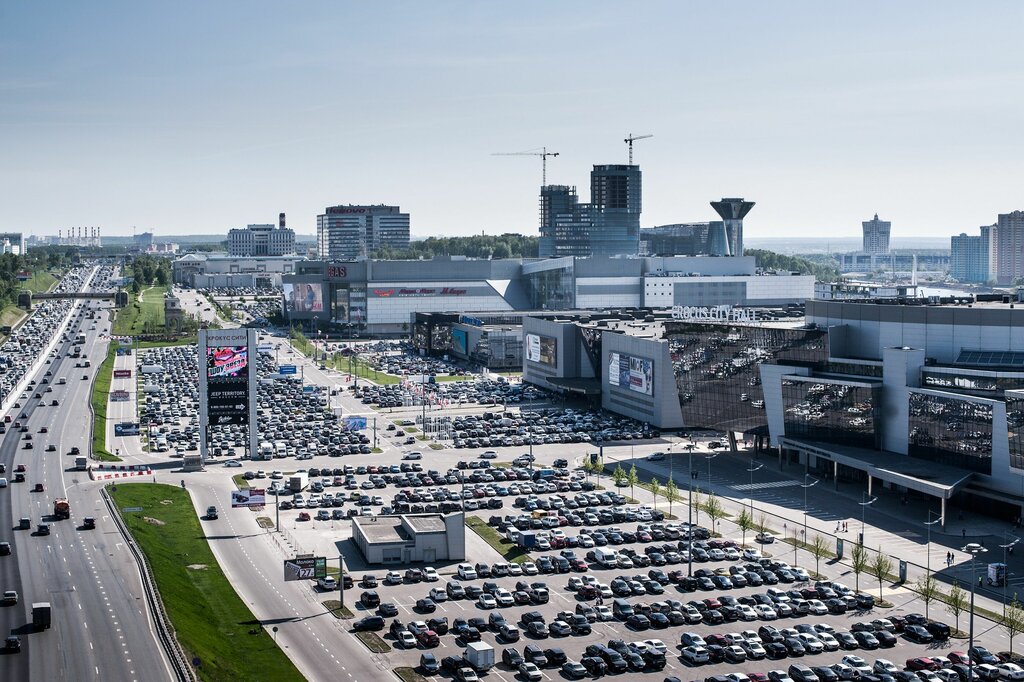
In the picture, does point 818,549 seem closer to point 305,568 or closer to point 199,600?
point 305,568

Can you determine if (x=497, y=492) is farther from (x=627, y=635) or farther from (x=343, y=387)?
(x=343, y=387)

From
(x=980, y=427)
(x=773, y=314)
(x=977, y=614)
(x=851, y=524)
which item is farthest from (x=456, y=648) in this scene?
(x=773, y=314)

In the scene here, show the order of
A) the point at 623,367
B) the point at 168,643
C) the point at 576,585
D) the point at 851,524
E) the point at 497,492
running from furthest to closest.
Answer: the point at 623,367 < the point at 497,492 < the point at 851,524 < the point at 576,585 < the point at 168,643

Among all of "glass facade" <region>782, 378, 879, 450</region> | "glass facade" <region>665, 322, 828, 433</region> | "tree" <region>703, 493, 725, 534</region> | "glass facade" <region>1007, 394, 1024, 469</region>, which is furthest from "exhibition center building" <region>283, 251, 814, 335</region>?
"glass facade" <region>1007, 394, 1024, 469</region>

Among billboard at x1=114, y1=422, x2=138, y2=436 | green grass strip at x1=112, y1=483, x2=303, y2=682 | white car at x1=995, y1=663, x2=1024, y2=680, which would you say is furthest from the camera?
billboard at x1=114, y1=422, x2=138, y2=436

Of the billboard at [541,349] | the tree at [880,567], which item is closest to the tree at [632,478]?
the tree at [880,567]

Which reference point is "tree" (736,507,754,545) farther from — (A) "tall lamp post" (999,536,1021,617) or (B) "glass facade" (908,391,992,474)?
(B) "glass facade" (908,391,992,474)

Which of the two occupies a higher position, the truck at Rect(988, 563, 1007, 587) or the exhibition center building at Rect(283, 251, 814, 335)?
the exhibition center building at Rect(283, 251, 814, 335)
